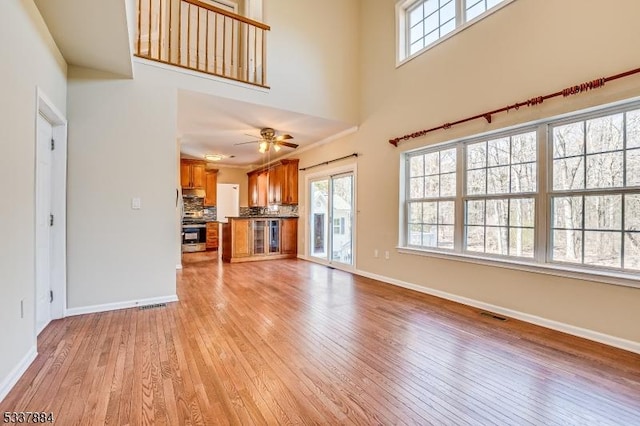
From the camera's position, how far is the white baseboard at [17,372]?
177 cm

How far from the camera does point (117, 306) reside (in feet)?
11.0

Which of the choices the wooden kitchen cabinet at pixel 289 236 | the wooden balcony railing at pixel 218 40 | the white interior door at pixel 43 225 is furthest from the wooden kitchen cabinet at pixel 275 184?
the white interior door at pixel 43 225

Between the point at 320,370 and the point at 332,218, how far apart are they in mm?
4292

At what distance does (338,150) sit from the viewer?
19.5 ft

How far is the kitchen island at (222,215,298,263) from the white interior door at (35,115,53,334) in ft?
12.1

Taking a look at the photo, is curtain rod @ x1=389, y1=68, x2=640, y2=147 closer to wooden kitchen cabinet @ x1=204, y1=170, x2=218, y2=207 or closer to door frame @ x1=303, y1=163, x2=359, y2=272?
door frame @ x1=303, y1=163, x2=359, y2=272

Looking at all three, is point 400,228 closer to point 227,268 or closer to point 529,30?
point 529,30

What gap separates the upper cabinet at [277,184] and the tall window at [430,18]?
3.62 metres

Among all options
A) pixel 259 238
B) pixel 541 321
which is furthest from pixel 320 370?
pixel 259 238

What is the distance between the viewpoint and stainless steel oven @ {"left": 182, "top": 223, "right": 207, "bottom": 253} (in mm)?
8297

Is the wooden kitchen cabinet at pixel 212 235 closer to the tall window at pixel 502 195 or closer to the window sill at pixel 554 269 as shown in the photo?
the window sill at pixel 554 269

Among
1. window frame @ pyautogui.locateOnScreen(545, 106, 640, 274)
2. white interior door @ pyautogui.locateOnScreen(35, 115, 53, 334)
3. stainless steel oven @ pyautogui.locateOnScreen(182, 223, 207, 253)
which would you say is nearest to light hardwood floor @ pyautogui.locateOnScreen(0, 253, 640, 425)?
white interior door @ pyautogui.locateOnScreen(35, 115, 53, 334)

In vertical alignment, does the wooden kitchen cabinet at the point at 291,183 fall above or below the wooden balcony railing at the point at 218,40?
below

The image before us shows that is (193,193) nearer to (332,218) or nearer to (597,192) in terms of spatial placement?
(332,218)
